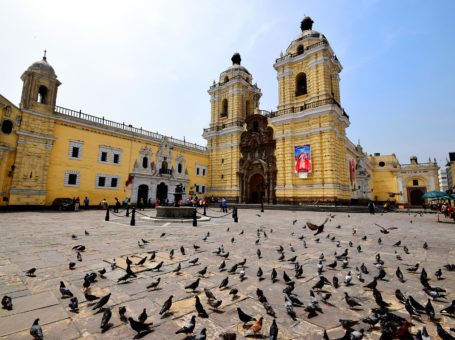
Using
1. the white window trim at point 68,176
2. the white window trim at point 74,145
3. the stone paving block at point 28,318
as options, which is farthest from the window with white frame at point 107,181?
the stone paving block at point 28,318

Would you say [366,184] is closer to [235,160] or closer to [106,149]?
[235,160]

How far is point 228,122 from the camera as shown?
108 feet

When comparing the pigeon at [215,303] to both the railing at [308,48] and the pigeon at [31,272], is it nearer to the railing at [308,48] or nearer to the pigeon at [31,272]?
the pigeon at [31,272]

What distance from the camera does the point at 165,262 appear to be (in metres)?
4.50

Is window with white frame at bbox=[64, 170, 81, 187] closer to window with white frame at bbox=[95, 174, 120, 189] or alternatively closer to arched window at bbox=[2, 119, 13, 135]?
window with white frame at bbox=[95, 174, 120, 189]

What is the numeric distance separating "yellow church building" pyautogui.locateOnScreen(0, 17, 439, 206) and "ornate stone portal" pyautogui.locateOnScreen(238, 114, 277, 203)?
132 mm

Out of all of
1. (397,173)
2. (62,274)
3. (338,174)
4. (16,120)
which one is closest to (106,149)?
(16,120)

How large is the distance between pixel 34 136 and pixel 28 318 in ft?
73.2

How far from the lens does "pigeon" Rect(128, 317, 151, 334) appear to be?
2068 millimetres

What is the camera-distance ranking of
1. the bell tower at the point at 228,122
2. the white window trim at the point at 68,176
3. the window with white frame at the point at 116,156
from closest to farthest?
the white window trim at the point at 68,176 < the window with white frame at the point at 116,156 < the bell tower at the point at 228,122

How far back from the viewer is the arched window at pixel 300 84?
27.2 metres

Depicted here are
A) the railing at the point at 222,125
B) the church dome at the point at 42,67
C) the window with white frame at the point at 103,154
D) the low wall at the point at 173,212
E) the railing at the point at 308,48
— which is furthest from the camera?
the railing at the point at 222,125

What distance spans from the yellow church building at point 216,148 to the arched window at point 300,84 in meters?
0.12

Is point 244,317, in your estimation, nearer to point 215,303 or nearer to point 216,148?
point 215,303
